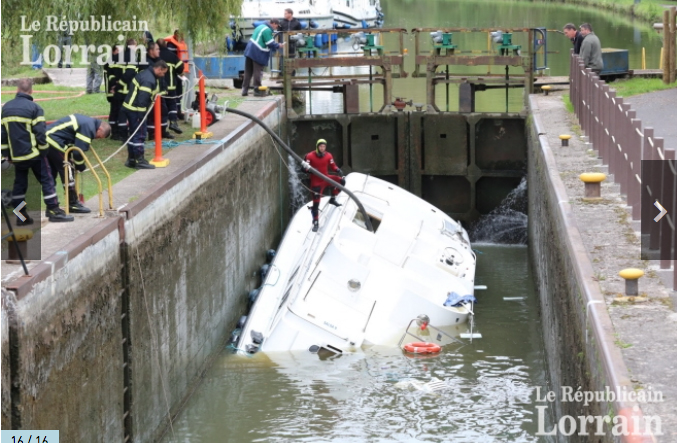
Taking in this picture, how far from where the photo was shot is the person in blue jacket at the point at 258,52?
20500mm

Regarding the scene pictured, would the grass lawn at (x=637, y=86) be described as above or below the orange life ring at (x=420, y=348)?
above

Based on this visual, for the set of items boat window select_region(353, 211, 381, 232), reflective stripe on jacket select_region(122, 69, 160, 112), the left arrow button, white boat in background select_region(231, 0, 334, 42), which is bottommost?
boat window select_region(353, 211, 381, 232)

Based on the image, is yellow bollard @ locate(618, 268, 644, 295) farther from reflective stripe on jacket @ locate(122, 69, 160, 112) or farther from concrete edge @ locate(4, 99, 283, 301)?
reflective stripe on jacket @ locate(122, 69, 160, 112)

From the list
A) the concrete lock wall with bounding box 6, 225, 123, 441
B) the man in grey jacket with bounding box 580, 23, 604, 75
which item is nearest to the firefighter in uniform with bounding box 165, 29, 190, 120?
the man in grey jacket with bounding box 580, 23, 604, 75

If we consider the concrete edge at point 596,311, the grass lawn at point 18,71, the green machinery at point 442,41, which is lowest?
the concrete edge at point 596,311

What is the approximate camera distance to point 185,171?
43.5 ft

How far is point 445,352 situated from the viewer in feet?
46.5

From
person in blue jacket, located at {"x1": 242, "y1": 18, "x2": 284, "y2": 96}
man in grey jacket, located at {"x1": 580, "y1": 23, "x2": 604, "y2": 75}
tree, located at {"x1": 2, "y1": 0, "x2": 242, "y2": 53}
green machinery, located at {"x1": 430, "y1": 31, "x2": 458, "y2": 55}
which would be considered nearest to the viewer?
tree, located at {"x1": 2, "y1": 0, "x2": 242, "y2": 53}

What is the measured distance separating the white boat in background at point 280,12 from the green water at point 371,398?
913 inches

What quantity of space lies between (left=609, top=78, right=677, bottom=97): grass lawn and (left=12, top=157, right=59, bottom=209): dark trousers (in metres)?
12.5

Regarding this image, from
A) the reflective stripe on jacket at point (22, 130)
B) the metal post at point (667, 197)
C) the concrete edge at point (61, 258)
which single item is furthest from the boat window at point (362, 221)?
the metal post at point (667, 197)

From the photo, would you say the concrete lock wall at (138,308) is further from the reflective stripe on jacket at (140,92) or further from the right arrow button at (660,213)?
the right arrow button at (660,213)

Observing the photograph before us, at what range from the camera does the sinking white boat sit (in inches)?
541

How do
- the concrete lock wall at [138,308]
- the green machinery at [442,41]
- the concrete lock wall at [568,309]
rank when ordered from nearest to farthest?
the concrete lock wall at [568,309] < the concrete lock wall at [138,308] < the green machinery at [442,41]
